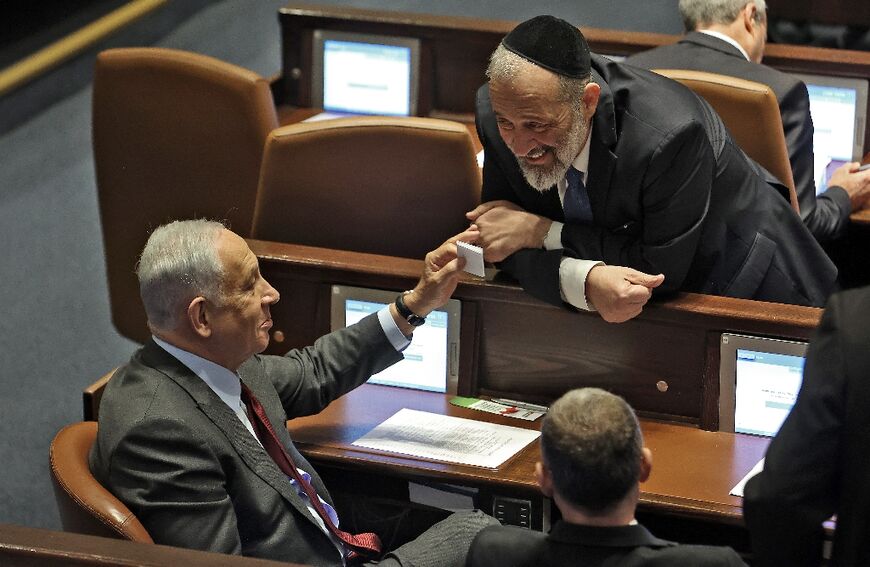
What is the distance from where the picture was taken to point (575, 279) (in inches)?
105

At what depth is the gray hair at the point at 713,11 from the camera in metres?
3.99

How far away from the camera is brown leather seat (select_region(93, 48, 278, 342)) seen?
3.58 m

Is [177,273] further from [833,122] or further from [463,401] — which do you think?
[833,122]

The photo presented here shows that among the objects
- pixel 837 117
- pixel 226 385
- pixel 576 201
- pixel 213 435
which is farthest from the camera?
pixel 837 117

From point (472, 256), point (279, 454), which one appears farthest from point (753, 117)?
point (279, 454)

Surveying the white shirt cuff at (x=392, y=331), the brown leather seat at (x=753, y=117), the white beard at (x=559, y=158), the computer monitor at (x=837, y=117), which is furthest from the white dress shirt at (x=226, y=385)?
the computer monitor at (x=837, y=117)

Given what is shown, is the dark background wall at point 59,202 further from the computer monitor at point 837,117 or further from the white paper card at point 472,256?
the computer monitor at point 837,117

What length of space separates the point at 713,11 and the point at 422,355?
1.71 metres

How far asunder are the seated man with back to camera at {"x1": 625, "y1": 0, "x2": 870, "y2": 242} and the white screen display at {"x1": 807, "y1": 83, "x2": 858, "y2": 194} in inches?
9.1

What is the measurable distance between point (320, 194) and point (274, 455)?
2.53 feet

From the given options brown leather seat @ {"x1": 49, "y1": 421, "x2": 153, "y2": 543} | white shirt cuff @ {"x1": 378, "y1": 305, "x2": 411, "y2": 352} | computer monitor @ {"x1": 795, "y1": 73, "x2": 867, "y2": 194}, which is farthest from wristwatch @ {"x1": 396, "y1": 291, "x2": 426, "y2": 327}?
computer monitor @ {"x1": 795, "y1": 73, "x2": 867, "y2": 194}

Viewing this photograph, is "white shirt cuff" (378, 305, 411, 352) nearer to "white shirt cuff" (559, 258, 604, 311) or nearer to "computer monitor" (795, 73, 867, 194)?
"white shirt cuff" (559, 258, 604, 311)

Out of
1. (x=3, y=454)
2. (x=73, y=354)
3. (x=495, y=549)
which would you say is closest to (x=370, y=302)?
(x=495, y=549)

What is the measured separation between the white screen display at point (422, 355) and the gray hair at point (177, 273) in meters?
0.58
